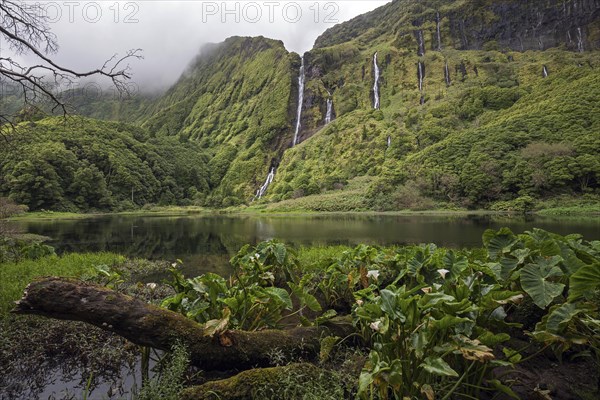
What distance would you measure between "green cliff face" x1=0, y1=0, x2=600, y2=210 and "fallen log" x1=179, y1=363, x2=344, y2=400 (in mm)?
64299

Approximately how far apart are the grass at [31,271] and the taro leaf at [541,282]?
8.37 m

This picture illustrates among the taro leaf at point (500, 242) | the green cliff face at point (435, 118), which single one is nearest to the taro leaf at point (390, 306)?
the taro leaf at point (500, 242)

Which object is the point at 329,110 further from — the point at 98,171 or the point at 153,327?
the point at 153,327

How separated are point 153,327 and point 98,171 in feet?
380

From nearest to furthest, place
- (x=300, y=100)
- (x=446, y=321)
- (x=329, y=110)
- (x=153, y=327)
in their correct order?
(x=446, y=321), (x=153, y=327), (x=329, y=110), (x=300, y=100)

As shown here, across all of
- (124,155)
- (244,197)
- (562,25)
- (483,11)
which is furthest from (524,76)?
(124,155)

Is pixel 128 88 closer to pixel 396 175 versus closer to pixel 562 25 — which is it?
pixel 396 175

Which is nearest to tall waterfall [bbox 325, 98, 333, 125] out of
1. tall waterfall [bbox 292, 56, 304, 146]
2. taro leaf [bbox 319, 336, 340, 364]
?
tall waterfall [bbox 292, 56, 304, 146]

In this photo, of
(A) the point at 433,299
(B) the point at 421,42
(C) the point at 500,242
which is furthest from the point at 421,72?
(A) the point at 433,299

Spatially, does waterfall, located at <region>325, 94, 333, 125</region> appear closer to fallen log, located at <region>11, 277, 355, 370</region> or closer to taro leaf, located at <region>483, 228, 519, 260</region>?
taro leaf, located at <region>483, 228, 519, 260</region>

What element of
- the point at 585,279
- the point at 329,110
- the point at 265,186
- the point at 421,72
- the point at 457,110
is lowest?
the point at 265,186

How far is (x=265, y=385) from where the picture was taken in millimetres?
4188

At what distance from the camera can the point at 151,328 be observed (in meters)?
4.61

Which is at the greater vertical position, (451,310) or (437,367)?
(451,310)
